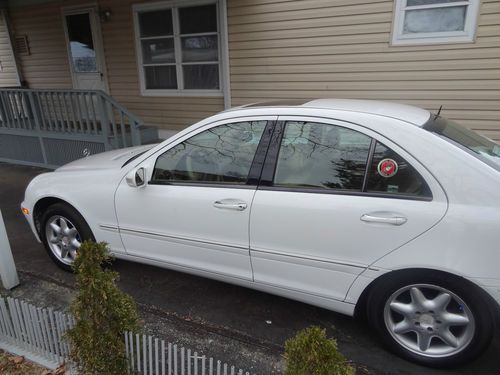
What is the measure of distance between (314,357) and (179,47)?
676 centimetres

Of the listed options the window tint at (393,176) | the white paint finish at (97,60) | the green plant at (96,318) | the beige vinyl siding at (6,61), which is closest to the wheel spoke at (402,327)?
the window tint at (393,176)

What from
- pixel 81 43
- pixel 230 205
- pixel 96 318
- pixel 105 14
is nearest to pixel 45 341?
pixel 96 318

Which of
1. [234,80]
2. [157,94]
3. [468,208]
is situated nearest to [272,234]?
[468,208]

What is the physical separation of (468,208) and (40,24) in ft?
31.2

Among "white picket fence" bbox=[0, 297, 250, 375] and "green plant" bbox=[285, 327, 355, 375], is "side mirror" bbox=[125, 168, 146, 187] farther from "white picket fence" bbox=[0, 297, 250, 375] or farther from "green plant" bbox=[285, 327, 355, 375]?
"green plant" bbox=[285, 327, 355, 375]

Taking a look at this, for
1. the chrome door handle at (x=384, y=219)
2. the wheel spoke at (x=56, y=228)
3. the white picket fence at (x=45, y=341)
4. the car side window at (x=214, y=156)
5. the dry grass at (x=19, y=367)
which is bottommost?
the dry grass at (x=19, y=367)

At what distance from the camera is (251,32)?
6328 mm

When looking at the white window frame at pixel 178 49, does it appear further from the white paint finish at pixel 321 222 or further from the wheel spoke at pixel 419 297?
the wheel spoke at pixel 419 297

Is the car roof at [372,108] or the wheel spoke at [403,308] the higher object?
the car roof at [372,108]

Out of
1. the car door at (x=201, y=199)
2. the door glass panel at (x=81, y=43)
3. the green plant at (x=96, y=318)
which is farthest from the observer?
the door glass panel at (x=81, y=43)

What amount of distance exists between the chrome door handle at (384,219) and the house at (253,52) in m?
3.97

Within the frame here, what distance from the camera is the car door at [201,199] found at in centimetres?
259

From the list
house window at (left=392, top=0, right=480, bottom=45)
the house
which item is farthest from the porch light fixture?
house window at (left=392, top=0, right=480, bottom=45)

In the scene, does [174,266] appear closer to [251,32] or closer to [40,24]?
[251,32]
